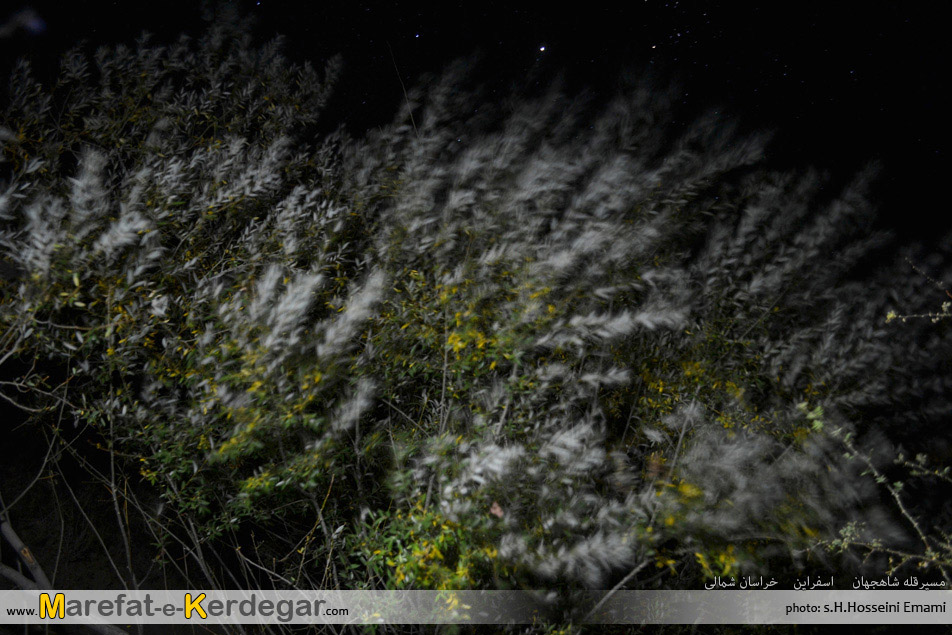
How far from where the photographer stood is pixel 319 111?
218 cm

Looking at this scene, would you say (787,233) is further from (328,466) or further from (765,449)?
(328,466)

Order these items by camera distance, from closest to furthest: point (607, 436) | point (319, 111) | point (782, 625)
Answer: point (782, 625)
point (607, 436)
point (319, 111)

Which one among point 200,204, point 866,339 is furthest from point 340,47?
point 866,339

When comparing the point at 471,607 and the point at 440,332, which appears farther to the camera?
the point at 440,332

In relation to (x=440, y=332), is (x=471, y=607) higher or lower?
lower

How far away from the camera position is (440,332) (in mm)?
1685

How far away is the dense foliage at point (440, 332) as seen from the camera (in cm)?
137

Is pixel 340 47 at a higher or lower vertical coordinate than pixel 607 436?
higher

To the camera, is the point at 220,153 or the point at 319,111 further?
the point at 319,111

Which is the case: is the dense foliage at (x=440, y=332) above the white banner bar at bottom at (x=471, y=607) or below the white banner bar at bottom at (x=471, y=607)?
above

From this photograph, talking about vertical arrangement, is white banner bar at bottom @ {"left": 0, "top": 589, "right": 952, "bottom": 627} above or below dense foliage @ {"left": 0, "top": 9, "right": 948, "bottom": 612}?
below

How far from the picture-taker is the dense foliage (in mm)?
1374

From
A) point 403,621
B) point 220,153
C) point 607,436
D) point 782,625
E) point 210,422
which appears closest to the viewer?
point 403,621

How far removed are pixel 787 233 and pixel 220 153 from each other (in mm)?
2250
